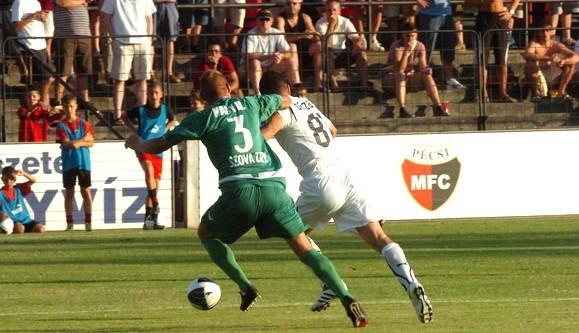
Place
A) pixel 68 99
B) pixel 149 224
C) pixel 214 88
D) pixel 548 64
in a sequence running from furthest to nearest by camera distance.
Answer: pixel 548 64 → pixel 149 224 → pixel 68 99 → pixel 214 88

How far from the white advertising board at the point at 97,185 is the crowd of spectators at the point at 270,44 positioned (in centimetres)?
125

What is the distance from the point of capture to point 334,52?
80.3 feet

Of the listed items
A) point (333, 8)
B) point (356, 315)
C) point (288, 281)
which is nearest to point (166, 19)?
point (333, 8)

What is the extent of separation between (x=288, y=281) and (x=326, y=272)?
3.71m

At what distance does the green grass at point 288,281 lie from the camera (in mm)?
11461

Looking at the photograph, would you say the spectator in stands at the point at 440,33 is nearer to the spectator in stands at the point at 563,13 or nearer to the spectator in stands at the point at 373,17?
the spectator in stands at the point at 373,17

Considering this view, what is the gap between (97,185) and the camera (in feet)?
73.7

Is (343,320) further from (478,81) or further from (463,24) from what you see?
(463,24)

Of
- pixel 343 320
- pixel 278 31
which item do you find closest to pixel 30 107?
pixel 278 31

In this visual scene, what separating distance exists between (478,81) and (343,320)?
44.5ft

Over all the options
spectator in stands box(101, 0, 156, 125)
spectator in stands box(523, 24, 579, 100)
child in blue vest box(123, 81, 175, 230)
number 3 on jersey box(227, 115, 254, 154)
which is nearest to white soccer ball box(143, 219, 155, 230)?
child in blue vest box(123, 81, 175, 230)

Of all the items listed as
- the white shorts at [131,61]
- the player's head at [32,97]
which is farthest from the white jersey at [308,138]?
the white shorts at [131,61]

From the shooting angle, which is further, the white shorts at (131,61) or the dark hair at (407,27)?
the dark hair at (407,27)

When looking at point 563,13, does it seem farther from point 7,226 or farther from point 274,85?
point 274,85
